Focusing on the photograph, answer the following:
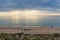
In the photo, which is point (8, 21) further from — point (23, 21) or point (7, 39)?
point (7, 39)

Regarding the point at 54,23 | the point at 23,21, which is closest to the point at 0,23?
the point at 23,21

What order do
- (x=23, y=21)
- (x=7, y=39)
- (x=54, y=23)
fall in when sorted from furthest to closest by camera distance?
(x=23, y=21) < (x=54, y=23) < (x=7, y=39)

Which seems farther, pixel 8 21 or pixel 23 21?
pixel 23 21

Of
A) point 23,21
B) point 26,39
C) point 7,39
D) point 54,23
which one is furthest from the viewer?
point 23,21

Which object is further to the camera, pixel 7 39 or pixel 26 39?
pixel 26 39

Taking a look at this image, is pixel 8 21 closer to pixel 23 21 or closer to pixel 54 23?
pixel 23 21

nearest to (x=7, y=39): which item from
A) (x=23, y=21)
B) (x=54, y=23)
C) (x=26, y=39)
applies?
(x=26, y=39)

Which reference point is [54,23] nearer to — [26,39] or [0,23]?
[0,23]

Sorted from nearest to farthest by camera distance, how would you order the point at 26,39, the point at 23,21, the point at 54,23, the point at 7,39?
the point at 7,39 → the point at 26,39 → the point at 54,23 → the point at 23,21
